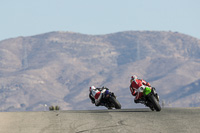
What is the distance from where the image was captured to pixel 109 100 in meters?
29.0

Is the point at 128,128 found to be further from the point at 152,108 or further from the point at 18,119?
the point at 152,108

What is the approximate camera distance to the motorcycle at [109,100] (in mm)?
28750

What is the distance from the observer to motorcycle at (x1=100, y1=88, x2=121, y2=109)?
2875 cm

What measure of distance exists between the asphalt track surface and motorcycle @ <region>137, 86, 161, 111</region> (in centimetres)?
328

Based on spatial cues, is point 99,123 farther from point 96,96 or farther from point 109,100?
point 96,96

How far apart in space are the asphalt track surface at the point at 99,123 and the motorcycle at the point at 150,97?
3.28 m

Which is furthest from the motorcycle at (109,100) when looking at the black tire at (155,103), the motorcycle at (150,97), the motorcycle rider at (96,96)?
the black tire at (155,103)

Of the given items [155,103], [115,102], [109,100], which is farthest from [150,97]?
[109,100]

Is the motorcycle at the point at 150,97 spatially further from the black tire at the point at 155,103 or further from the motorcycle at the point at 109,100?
the motorcycle at the point at 109,100

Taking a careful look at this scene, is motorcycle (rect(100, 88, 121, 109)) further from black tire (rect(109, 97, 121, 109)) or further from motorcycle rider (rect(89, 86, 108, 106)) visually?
motorcycle rider (rect(89, 86, 108, 106))

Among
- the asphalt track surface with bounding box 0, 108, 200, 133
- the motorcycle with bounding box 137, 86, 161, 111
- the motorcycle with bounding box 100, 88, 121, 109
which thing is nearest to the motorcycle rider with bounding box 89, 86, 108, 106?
the motorcycle with bounding box 100, 88, 121, 109

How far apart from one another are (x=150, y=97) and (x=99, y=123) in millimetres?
6741

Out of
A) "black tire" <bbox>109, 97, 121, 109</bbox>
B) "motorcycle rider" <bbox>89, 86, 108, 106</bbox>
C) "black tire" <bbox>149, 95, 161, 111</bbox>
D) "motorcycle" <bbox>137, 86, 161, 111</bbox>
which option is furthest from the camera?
"motorcycle rider" <bbox>89, 86, 108, 106</bbox>

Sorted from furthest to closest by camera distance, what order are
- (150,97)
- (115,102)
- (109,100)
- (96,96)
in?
(96,96), (109,100), (115,102), (150,97)
